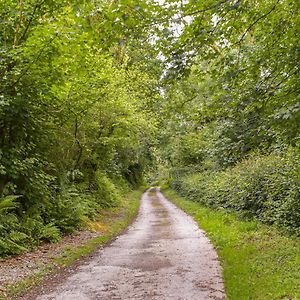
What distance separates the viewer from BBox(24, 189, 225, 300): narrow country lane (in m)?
7.77

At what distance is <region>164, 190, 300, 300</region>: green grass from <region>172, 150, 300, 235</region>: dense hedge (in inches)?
25.9

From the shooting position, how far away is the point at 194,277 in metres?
8.84

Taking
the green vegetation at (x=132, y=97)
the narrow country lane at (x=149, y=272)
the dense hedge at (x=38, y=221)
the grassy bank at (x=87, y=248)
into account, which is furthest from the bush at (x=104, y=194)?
the narrow country lane at (x=149, y=272)

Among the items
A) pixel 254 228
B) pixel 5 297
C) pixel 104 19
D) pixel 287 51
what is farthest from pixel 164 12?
pixel 254 228

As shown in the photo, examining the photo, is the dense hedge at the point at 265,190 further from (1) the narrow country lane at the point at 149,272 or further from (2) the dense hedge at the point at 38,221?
(2) the dense hedge at the point at 38,221

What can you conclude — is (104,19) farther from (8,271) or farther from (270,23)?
(8,271)

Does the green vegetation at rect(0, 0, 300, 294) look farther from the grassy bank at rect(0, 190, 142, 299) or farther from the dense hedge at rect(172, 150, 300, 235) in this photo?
the grassy bank at rect(0, 190, 142, 299)

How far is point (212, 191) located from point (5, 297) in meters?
17.6

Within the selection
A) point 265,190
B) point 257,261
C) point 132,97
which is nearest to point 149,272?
point 257,261

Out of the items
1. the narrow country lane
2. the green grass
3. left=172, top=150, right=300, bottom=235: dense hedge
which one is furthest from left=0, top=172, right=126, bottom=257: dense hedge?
left=172, top=150, right=300, bottom=235: dense hedge

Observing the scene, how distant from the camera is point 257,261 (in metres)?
9.42

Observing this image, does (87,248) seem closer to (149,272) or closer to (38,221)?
(38,221)

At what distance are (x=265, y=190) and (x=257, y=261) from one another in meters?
6.56

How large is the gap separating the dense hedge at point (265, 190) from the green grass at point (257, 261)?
659mm
